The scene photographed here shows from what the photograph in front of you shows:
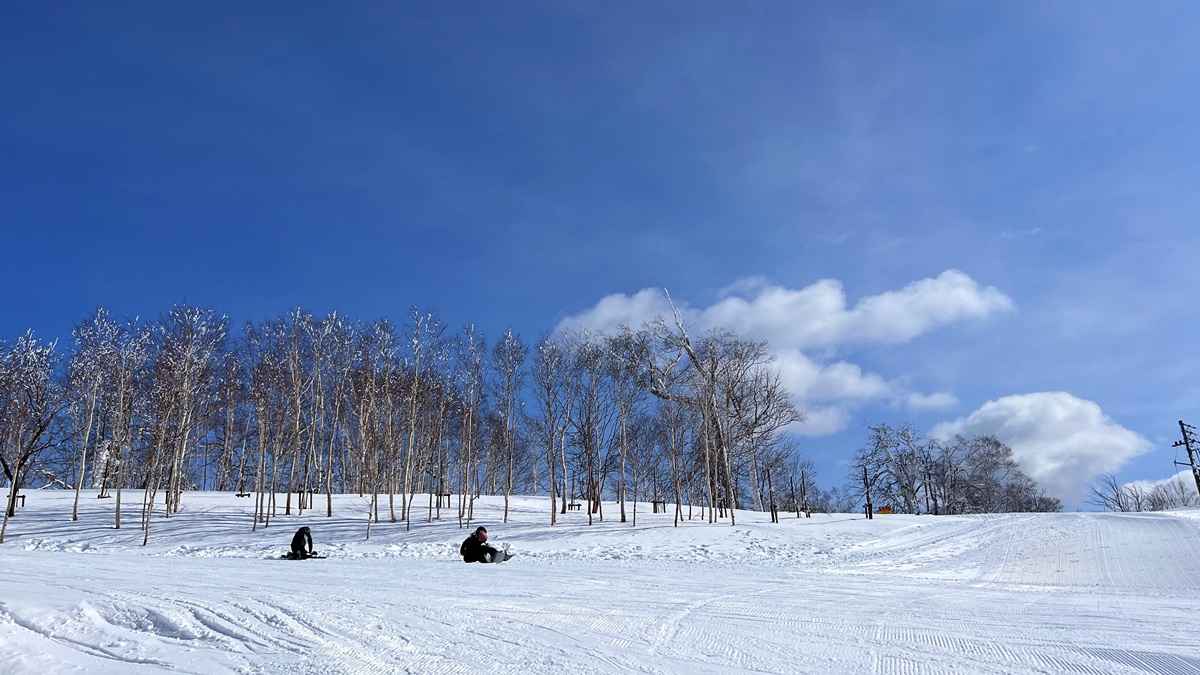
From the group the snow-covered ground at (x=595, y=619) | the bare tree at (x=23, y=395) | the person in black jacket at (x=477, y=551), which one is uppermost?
the bare tree at (x=23, y=395)

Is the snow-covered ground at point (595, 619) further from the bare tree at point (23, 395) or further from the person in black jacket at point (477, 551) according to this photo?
the bare tree at point (23, 395)

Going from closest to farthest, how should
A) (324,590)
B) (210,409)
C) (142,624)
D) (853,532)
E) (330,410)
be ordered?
(142,624)
(324,590)
(853,532)
(210,409)
(330,410)

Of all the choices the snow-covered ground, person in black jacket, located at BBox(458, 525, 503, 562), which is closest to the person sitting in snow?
person in black jacket, located at BBox(458, 525, 503, 562)

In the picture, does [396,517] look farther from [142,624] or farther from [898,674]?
[898,674]

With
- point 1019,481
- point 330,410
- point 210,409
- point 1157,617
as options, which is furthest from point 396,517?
point 1019,481

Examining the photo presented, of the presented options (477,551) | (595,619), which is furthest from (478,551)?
(595,619)

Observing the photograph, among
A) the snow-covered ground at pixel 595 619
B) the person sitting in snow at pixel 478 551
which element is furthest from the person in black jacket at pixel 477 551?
the snow-covered ground at pixel 595 619

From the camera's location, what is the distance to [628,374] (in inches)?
1238

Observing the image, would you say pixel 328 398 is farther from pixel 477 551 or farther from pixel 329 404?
pixel 477 551

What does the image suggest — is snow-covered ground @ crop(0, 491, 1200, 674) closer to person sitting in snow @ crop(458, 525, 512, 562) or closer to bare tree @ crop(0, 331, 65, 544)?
person sitting in snow @ crop(458, 525, 512, 562)

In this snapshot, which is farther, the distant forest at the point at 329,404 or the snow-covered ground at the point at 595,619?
the distant forest at the point at 329,404

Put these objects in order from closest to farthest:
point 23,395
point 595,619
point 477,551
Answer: point 595,619 → point 477,551 → point 23,395

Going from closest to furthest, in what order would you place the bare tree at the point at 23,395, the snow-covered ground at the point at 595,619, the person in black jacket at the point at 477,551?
1. the snow-covered ground at the point at 595,619
2. the person in black jacket at the point at 477,551
3. the bare tree at the point at 23,395

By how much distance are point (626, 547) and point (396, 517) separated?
1303cm
